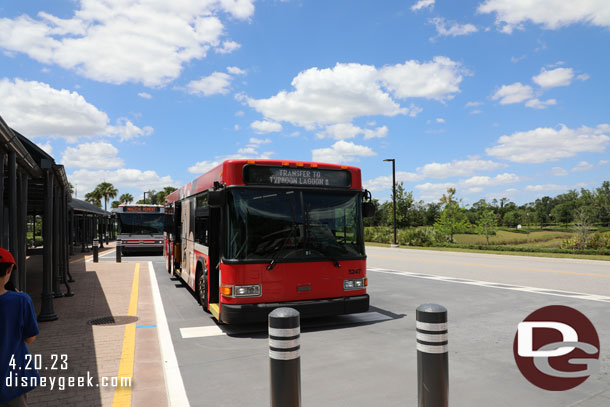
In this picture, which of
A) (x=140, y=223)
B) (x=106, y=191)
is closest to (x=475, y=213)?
(x=140, y=223)

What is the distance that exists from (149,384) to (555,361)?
486 cm

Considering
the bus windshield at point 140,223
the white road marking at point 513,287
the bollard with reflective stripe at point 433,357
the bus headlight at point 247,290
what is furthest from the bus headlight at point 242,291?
the bus windshield at point 140,223

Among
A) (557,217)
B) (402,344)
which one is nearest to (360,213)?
(402,344)

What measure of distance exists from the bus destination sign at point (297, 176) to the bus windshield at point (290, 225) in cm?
14

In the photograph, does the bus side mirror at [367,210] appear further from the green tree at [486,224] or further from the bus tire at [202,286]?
the green tree at [486,224]

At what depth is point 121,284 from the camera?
1334 cm

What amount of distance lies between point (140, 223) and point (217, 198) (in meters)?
19.2

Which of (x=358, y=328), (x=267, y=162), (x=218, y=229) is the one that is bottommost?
(x=358, y=328)

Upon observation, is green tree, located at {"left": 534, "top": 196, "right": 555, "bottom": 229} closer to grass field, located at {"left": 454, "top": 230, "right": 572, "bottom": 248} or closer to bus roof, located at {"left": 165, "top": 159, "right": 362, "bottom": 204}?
grass field, located at {"left": 454, "top": 230, "right": 572, "bottom": 248}

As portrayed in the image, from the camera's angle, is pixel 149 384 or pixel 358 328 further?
pixel 358 328

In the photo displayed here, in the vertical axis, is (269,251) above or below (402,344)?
above

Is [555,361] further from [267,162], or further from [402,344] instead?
[267,162]

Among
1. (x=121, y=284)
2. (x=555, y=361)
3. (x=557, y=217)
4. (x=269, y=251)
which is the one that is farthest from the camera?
(x=557, y=217)

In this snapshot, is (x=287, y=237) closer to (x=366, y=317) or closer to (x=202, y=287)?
(x=366, y=317)
